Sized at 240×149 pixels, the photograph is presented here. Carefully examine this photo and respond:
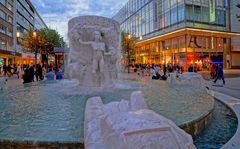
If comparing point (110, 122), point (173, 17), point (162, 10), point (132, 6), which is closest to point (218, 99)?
point (110, 122)

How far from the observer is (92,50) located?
10.1 metres

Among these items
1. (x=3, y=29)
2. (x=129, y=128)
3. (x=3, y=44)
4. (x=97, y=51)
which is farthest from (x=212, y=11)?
(x=129, y=128)

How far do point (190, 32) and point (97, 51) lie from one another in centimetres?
3532

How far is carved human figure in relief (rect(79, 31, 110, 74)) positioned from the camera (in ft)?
32.1

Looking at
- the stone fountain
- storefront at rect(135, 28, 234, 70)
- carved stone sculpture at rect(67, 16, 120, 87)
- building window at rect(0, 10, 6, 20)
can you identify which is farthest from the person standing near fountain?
building window at rect(0, 10, 6, 20)

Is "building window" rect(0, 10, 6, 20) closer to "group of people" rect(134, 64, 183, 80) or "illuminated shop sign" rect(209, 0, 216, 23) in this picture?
"group of people" rect(134, 64, 183, 80)

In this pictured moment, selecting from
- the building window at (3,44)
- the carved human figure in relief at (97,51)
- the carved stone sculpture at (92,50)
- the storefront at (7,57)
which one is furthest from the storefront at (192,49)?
the carved human figure in relief at (97,51)

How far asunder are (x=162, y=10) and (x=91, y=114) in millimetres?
47042

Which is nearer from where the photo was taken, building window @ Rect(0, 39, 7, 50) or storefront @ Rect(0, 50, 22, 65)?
building window @ Rect(0, 39, 7, 50)

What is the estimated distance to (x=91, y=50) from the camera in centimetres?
1014

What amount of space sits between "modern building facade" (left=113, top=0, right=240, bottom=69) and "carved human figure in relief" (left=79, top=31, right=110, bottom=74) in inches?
1285

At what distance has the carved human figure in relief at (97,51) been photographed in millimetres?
9773

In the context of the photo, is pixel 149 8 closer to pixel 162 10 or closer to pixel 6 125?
pixel 162 10

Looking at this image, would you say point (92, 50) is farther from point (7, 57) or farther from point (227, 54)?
point (227, 54)
